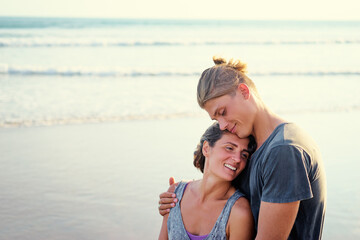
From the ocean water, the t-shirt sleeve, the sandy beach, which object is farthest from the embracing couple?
the sandy beach

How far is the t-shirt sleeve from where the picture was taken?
99.5 inches

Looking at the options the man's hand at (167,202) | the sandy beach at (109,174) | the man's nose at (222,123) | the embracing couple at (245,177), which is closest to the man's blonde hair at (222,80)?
the embracing couple at (245,177)

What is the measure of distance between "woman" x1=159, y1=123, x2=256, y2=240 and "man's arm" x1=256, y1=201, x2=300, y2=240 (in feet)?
1.36

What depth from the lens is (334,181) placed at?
19.0 feet

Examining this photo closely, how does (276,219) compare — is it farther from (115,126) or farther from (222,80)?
(115,126)

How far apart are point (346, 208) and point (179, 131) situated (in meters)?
3.42

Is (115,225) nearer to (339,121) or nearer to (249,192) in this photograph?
(249,192)

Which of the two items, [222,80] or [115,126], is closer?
[222,80]

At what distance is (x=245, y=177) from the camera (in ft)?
10.6

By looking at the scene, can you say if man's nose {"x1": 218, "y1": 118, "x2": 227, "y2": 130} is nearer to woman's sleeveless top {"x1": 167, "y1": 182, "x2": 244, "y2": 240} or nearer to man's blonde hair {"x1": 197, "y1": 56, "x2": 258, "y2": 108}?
man's blonde hair {"x1": 197, "y1": 56, "x2": 258, "y2": 108}

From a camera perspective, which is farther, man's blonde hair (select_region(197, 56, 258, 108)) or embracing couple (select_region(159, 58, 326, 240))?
man's blonde hair (select_region(197, 56, 258, 108))

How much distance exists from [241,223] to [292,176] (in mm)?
706

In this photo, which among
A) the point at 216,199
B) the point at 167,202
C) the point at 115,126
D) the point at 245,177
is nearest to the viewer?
the point at 245,177

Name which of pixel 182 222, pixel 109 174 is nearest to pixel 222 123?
pixel 182 222
